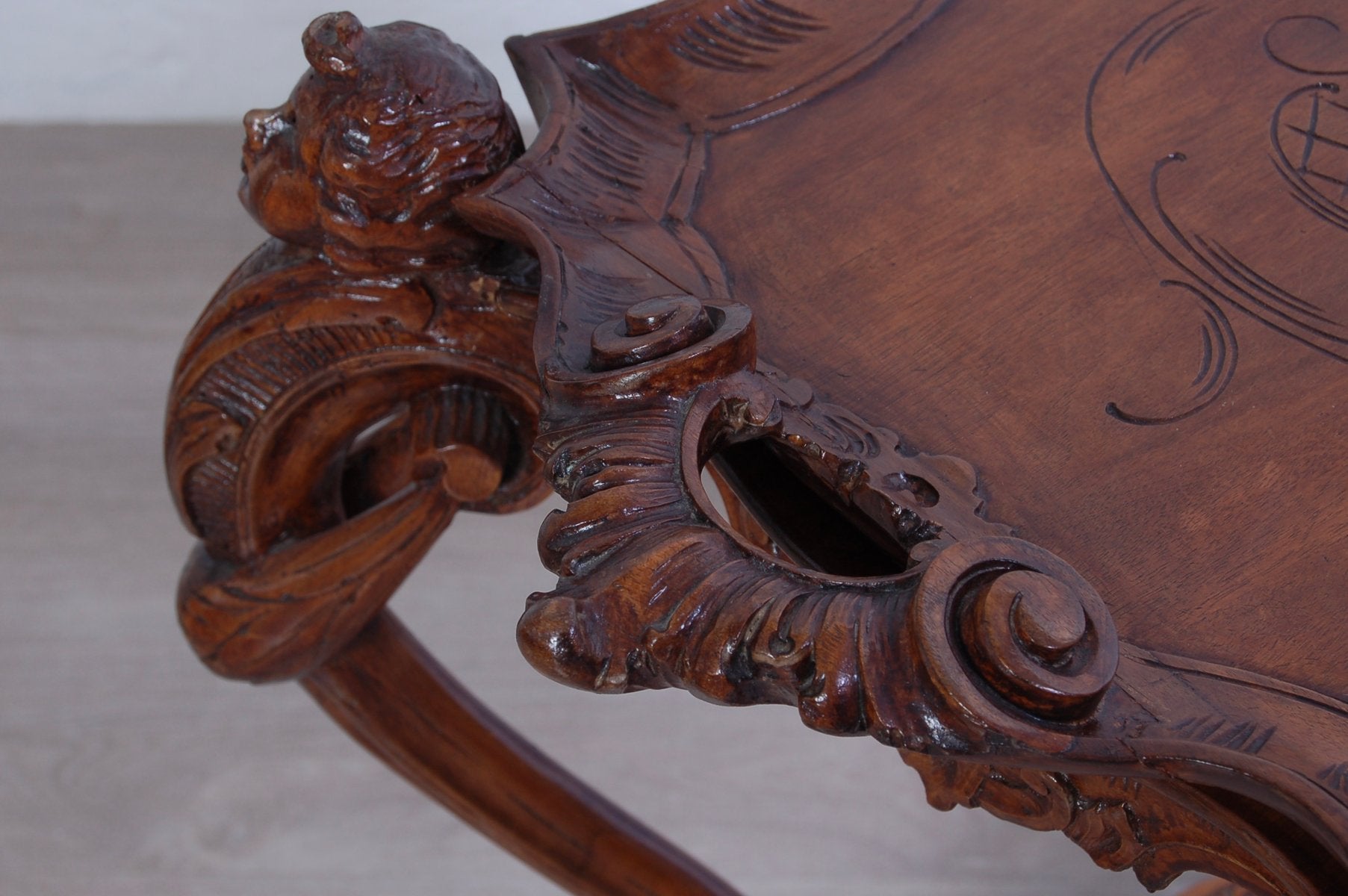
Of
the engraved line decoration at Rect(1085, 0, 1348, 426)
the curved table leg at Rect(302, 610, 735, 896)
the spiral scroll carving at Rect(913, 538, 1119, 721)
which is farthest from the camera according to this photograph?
the curved table leg at Rect(302, 610, 735, 896)

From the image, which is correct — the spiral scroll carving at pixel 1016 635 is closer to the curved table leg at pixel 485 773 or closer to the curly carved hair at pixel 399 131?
the curly carved hair at pixel 399 131

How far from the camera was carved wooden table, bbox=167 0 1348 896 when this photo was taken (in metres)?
0.46

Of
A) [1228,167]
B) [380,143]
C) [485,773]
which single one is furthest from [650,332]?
[485,773]

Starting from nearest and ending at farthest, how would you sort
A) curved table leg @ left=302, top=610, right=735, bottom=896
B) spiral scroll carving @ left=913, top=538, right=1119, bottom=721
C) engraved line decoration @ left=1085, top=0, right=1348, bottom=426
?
spiral scroll carving @ left=913, top=538, right=1119, bottom=721, engraved line decoration @ left=1085, top=0, right=1348, bottom=426, curved table leg @ left=302, top=610, right=735, bottom=896

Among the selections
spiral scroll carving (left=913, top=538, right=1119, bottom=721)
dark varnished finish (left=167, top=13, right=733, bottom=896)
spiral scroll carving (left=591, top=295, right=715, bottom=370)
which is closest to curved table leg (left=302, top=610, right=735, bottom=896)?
dark varnished finish (left=167, top=13, right=733, bottom=896)

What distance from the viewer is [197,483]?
0.89m

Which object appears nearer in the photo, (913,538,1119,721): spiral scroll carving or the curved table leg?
(913,538,1119,721): spiral scroll carving

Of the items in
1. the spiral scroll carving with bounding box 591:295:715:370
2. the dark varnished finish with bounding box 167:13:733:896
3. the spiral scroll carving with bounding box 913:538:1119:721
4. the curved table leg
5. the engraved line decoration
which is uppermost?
the engraved line decoration

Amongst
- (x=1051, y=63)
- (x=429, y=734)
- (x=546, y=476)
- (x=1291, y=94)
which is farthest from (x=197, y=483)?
(x=1291, y=94)

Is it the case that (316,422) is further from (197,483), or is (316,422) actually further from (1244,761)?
(1244,761)

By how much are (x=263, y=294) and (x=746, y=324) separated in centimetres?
35

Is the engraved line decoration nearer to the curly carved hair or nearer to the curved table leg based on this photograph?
the curly carved hair

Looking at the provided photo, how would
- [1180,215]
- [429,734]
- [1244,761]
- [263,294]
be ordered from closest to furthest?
1. [1244,761]
2. [1180,215]
3. [263,294]
4. [429,734]

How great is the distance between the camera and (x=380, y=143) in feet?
2.23
